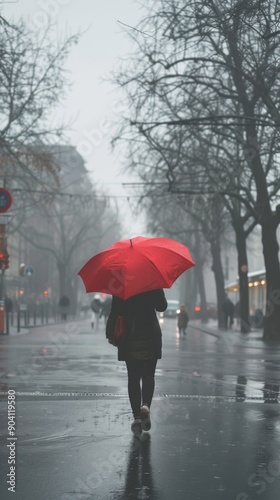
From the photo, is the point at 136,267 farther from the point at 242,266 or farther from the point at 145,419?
the point at 242,266

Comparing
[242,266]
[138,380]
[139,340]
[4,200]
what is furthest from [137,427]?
[242,266]

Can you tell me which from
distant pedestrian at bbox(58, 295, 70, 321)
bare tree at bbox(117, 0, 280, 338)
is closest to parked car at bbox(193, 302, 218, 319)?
distant pedestrian at bbox(58, 295, 70, 321)

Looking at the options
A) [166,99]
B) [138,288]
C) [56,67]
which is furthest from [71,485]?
[56,67]

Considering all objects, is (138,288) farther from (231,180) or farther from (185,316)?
(185,316)

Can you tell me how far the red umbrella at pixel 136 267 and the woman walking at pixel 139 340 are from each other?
0.24 metres

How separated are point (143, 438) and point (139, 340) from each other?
0.98m

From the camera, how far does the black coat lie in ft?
32.6

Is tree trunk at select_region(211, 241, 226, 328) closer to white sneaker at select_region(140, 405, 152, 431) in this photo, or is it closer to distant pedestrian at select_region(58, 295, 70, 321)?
distant pedestrian at select_region(58, 295, 70, 321)

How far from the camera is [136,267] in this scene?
9883 millimetres

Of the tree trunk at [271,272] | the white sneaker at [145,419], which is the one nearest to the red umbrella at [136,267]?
the white sneaker at [145,419]

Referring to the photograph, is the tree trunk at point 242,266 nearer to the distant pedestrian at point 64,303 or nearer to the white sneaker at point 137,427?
the distant pedestrian at point 64,303

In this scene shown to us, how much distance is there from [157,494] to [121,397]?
6393mm

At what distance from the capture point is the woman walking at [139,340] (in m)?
9.95

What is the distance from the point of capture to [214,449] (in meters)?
8.90
